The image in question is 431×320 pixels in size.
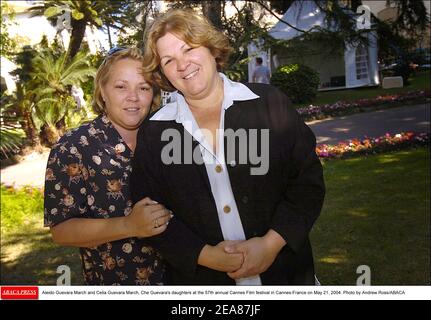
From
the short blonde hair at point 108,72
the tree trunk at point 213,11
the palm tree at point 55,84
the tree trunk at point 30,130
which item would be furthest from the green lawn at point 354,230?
the short blonde hair at point 108,72

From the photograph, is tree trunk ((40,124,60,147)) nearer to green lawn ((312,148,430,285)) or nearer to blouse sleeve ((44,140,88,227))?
blouse sleeve ((44,140,88,227))

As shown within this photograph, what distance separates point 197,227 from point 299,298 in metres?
0.35

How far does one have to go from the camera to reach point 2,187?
17.4 ft

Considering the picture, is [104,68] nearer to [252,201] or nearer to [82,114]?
[252,201]

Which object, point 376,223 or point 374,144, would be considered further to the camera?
point 374,144

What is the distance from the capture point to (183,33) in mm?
1155

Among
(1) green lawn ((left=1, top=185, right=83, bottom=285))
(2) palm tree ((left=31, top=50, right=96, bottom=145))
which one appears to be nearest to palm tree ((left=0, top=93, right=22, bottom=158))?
(2) palm tree ((left=31, top=50, right=96, bottom=145))

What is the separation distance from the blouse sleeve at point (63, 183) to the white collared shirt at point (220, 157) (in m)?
0.28

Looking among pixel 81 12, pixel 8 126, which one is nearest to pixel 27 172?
pixel 8 126

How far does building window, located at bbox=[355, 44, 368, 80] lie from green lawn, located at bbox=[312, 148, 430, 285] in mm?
1289

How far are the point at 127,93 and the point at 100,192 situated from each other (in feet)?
1.00

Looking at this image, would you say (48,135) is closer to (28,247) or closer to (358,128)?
(28,247)

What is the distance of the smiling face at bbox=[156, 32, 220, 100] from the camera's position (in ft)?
3.86

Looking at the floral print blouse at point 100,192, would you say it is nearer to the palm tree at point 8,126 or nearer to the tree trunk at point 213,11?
the tree trunk at point 213,11
